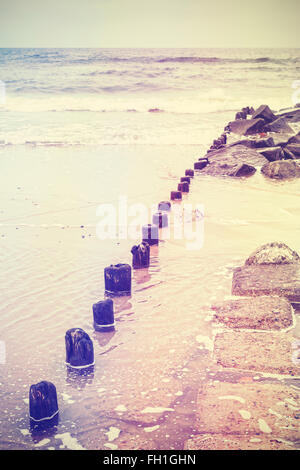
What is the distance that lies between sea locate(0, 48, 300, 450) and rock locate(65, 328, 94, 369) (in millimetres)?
70

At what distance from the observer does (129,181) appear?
9.48 metres

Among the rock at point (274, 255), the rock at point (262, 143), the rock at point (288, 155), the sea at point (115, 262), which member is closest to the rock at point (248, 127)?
the sea at point (115, 262)

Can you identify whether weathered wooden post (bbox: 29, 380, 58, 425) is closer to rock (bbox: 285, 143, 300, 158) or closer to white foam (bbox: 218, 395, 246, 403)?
white foam (bbox: 218, 395, 246, 403)

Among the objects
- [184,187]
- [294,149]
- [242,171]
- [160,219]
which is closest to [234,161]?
[242,171]

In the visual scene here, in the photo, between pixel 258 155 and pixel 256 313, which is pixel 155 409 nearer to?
pixel 256 313

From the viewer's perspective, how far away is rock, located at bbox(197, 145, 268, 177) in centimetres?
1000

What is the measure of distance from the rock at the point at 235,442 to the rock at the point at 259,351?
2.24 feet

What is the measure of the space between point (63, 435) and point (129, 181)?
6.98 meters

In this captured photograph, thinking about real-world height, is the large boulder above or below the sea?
above

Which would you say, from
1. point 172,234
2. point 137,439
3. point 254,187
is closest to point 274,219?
point 172,234

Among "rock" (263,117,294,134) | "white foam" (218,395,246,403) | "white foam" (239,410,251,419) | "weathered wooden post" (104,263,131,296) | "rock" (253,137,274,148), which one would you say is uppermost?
"rock" (263,117,294,134)

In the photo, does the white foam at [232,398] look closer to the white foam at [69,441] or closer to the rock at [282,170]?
the white foam at [69,441]

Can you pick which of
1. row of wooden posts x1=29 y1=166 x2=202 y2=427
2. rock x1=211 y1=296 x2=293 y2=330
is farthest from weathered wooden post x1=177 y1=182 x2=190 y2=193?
rock x1=211 y1=296 x2=293 y2=330

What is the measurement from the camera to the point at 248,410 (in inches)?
115
